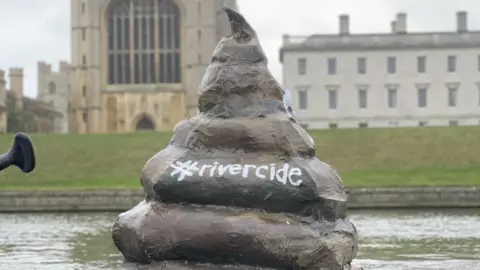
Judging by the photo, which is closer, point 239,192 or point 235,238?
point 235,238

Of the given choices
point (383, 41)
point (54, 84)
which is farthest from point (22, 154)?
point (54, 84)

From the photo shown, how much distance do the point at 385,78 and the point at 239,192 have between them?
2474 inches

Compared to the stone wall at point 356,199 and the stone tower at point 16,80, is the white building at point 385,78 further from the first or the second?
the stone wall at point 356,199

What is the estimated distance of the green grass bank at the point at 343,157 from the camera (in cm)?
3231

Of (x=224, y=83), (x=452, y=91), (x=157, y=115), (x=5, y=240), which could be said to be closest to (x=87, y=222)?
(x=5, y=240)

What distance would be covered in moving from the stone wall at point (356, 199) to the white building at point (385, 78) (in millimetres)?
43714

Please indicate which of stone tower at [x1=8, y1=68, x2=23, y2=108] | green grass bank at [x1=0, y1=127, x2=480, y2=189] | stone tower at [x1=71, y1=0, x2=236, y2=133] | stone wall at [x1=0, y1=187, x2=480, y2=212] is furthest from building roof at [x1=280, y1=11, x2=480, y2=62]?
stone wall at [x1=0, y1=187, x2=480, y2=212]

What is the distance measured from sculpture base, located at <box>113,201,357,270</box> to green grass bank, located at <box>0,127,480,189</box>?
72.8 feet

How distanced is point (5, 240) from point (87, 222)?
181 inches

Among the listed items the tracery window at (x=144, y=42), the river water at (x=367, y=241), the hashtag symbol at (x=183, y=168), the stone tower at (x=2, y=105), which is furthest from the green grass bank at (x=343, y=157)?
the stone tower at (x=2, y=105)

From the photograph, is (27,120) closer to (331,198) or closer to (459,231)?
(459,231)

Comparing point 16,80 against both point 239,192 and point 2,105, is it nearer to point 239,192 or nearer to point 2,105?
point 2,105

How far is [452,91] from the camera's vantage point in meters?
69.1

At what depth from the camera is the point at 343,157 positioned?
3709cm
